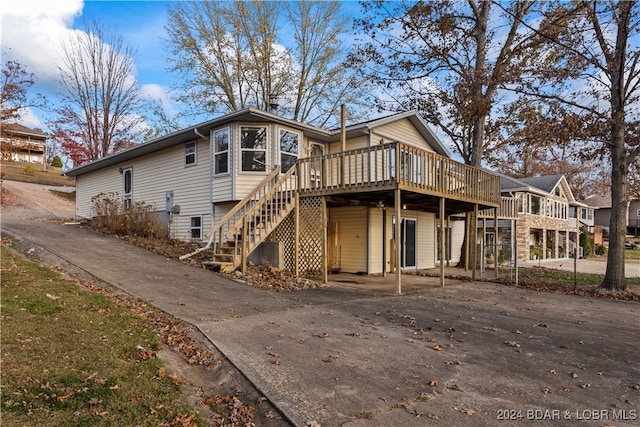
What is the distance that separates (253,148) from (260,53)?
14.8 m

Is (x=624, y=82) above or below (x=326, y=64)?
below

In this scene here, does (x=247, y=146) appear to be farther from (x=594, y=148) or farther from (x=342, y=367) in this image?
(x=594, y=148)

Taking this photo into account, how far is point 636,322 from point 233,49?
972 inches

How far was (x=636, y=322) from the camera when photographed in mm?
7590

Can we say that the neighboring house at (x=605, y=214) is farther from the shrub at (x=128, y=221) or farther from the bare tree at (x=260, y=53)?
the shrub at (x=128, y=221)

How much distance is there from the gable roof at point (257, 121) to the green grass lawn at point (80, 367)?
7777 mm

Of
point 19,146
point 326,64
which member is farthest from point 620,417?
point 326,64

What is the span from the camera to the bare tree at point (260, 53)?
25.1m

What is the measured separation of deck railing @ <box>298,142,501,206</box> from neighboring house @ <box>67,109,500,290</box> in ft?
0.11

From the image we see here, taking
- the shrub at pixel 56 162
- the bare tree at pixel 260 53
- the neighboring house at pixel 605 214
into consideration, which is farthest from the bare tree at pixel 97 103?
the neighboring house at pixel 605 214

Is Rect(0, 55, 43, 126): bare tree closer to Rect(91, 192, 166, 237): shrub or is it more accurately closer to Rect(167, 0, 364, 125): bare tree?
Rect(91, 192, 166, 237): shrub

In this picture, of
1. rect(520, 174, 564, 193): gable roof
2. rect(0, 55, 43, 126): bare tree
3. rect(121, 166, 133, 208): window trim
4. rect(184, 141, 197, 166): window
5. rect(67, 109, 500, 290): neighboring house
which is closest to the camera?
rect(67, 109, 500, 290): neighboring house

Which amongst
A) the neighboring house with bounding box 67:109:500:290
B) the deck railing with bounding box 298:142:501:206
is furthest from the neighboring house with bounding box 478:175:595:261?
the deck railing with bounding box 298:142:501:206

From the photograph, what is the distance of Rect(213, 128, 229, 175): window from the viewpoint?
44.2ft
